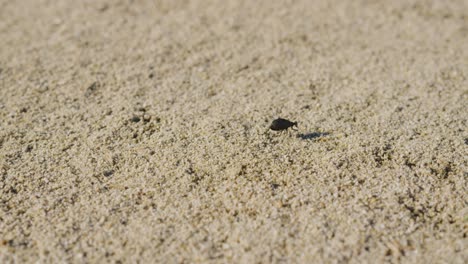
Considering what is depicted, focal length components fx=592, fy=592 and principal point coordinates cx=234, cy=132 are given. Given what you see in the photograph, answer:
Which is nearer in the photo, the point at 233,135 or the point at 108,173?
the point at 108,173

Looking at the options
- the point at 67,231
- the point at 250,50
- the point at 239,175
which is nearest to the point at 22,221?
the point at 67,231

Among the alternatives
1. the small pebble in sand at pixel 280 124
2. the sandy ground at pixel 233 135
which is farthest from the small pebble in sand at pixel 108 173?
the small pebble in sand at pixel 280 124

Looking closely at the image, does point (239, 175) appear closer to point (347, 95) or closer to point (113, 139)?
point (113, 139)

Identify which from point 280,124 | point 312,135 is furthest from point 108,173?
point 312,135

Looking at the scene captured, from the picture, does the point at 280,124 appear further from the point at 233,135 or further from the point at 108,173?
the point at 108,173

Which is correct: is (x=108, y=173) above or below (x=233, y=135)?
above

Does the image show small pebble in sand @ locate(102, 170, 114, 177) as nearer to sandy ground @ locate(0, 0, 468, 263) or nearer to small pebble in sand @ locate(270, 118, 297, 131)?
sandy ground @ locate(0, 0, 468, 263)

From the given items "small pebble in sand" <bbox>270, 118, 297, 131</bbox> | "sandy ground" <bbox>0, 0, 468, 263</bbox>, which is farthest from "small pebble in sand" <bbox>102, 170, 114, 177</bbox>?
"small pebble in sand" <bbox>270, 118, 297, 131</bbox>

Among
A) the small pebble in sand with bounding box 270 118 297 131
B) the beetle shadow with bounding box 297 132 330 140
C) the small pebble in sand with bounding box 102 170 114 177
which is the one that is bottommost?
the beetle shadow with bounding box 297 132 330 140
